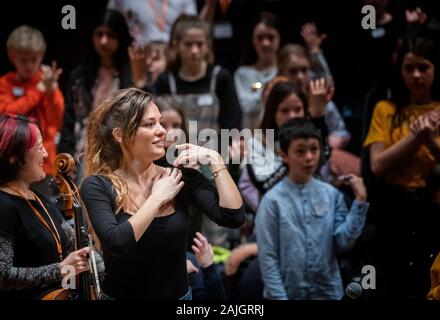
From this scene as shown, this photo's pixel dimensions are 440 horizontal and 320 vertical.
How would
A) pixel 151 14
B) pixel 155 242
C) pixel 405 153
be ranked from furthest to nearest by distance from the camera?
pixel 151 14
pixel 405 153
pixel 155 242

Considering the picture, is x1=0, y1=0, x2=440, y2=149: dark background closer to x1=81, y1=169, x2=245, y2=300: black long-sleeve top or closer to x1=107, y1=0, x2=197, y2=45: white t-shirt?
x1=107, y1=0, x2=197, y2=45: white t-shirt

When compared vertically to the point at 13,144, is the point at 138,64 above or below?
above

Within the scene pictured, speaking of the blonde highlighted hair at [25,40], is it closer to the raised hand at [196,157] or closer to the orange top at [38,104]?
the orange top at [38,104]

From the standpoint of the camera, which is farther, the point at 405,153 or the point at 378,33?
the point at 378,33

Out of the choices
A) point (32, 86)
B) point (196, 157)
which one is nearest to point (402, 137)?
point (196, 157)

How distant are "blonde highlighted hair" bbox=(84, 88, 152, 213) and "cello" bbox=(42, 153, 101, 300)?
0.25ft

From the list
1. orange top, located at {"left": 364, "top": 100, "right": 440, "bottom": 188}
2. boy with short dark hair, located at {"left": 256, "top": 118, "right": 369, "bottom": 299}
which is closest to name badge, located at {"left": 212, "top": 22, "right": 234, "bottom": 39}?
orange top, located at {"left": 364, "top": 100, "right": 440, "bottom": 188}

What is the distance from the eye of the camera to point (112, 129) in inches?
98.3

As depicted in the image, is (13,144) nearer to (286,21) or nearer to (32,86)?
(32,86)

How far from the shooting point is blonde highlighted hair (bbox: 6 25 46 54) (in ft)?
12.4

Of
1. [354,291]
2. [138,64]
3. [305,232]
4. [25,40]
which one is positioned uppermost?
[25,40]

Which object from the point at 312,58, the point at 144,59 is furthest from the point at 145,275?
the point at 312,58

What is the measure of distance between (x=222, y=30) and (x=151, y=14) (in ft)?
1.80
